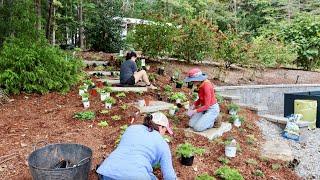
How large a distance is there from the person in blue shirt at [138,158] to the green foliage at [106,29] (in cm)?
1305

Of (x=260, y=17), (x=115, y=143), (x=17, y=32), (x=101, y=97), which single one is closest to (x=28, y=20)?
(x=17, y=32)

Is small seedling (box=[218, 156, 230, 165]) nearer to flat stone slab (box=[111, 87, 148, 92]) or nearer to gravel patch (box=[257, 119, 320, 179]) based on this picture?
gravel patch (box=[257, 119, 320, 179])

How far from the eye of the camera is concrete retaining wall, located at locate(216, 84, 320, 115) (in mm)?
9962

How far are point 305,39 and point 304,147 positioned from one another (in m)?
10.1

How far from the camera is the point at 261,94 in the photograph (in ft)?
34.2

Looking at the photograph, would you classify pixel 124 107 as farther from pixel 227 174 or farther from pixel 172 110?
pixel 227 174

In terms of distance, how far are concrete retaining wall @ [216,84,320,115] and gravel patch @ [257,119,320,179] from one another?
1.78 metres

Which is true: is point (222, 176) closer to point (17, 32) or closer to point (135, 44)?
point (17, 32)

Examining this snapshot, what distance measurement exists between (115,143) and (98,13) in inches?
477

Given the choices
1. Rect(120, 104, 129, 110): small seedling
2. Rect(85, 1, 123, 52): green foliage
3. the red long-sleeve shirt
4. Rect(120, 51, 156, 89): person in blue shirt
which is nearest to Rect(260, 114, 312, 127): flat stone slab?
the red long-sleeve shirt

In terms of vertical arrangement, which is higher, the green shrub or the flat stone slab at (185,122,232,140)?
the green shrub

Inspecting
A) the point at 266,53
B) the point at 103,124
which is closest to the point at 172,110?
the point at 103,124

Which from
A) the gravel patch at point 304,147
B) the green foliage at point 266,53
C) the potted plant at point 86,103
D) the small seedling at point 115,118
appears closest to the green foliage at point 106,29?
the green foliage at point 266,53

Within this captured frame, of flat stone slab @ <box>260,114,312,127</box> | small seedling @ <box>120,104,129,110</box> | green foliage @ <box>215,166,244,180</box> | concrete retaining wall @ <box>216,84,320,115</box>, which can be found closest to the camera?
green foliage @ <box>215,166,244,180</box>
